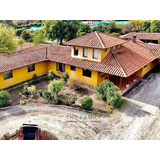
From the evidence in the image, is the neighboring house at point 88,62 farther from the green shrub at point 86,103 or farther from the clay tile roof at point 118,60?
the green shrub at point 86,103

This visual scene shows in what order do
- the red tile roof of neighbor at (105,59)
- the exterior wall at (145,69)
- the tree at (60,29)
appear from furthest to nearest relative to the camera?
1. the tree at (60,29)
2. the exterior wall at (145,69)
3. the red tile roof of neighbor at (105,59)

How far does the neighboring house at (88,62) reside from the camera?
62.6ft

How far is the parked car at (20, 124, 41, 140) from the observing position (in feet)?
37.6

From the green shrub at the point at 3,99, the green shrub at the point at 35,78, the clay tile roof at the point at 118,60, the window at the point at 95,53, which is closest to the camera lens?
the green shrub at the point at 3,99

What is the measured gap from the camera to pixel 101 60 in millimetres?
19703

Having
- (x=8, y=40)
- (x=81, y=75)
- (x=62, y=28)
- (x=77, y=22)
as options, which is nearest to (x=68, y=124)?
(x=81, y=75)

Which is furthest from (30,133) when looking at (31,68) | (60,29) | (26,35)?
(26,35)

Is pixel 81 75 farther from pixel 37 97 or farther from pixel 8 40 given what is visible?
pixel 8 40

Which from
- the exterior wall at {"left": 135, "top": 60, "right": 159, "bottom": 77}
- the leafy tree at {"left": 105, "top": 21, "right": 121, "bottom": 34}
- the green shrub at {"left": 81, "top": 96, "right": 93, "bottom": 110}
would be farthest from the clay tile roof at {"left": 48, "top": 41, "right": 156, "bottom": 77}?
the leafy tree at {"left": 105, "top": 21, "right": 121, "bottom": 34}

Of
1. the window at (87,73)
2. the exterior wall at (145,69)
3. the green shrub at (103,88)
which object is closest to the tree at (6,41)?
the window at (87,73)

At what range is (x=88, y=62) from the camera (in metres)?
20.2

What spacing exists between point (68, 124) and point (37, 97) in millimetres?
5938

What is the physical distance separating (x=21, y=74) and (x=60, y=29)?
2452 centimetres

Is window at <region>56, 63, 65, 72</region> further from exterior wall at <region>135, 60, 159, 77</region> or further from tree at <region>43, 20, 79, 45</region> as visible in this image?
Answer: tree at <region>43, 20, 79, 45</region>
